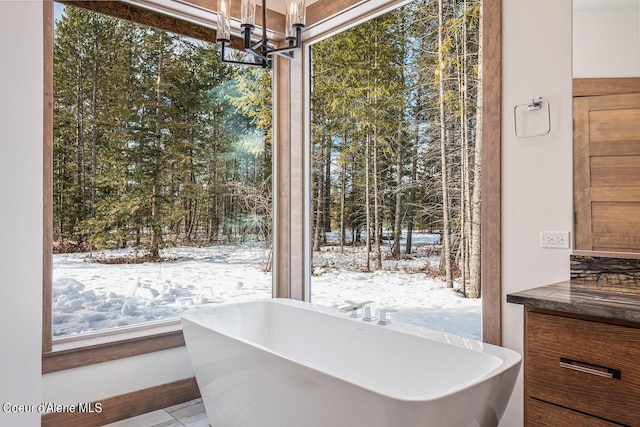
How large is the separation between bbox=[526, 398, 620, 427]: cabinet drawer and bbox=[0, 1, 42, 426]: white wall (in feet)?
6.39

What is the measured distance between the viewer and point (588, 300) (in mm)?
1402

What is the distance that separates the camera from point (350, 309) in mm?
2586

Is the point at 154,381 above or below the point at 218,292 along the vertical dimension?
below

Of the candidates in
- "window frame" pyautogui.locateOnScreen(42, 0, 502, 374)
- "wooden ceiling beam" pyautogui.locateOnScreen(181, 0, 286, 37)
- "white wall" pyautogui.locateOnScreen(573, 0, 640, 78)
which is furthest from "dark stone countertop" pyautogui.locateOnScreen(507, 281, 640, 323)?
"wooden ceiling beam" pyautogui.locateOnScreen(181, 0, 286, 37)

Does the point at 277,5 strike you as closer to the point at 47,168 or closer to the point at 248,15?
the point at 248,15

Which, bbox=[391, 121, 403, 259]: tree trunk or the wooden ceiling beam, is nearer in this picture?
bbox=[391, 121, 403, 259]: tree trunk

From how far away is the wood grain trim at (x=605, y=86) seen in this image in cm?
181

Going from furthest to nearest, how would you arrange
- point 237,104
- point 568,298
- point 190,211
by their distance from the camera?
point 237,104, point 190,211, point 568,298

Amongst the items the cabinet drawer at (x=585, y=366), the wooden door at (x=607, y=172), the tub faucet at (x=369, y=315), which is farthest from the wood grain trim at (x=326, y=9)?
the cabinet drawer at (x=585, y=366)

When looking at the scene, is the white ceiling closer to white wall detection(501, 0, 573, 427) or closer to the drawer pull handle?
white wall detection(501, 0, 573, 427)

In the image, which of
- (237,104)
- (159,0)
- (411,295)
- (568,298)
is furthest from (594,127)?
(159,0)

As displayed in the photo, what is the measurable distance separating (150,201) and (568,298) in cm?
252

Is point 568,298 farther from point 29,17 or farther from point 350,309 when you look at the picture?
point 29,17

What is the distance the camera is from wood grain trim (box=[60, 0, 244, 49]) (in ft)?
8.71
